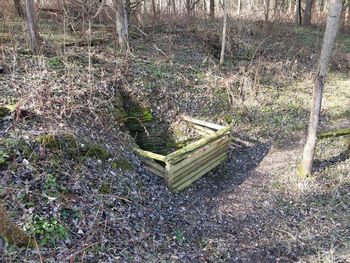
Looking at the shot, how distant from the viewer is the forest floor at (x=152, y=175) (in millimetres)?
4035

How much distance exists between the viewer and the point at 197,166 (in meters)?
6.61

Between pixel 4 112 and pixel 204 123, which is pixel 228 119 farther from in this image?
pixel 4 112

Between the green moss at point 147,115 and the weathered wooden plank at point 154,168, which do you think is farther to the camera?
the green moss at point 147,115

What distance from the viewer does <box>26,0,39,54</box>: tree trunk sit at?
284 inches

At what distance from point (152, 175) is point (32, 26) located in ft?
15.4

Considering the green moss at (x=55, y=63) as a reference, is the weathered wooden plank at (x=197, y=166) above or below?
below

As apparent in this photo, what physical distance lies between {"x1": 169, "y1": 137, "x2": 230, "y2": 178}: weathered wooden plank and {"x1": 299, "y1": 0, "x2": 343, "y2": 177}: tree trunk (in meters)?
1.82

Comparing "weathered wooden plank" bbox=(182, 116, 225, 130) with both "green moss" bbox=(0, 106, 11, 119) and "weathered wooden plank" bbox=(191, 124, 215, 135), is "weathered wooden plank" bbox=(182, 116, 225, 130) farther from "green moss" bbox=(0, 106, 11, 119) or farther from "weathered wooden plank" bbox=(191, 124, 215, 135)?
"green moss" bbox=(0, 106, 11, 119)

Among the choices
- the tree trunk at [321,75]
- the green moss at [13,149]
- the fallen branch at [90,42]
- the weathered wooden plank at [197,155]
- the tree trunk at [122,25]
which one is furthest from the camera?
the tree trunk at [122,25]

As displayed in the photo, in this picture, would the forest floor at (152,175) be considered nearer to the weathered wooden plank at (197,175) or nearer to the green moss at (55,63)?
the green moss at (55,63)

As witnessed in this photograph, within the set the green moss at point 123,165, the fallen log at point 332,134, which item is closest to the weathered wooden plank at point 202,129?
the green moss at point 123,165

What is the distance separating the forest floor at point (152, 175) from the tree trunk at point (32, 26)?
1.09 feet

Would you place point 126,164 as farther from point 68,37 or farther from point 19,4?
point 19,4

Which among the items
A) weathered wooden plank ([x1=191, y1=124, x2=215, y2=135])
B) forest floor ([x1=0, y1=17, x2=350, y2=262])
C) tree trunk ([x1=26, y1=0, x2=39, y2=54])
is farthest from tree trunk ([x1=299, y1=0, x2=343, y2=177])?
tree trunk ([x1=26, y1=0, x2=39, y2=54])
